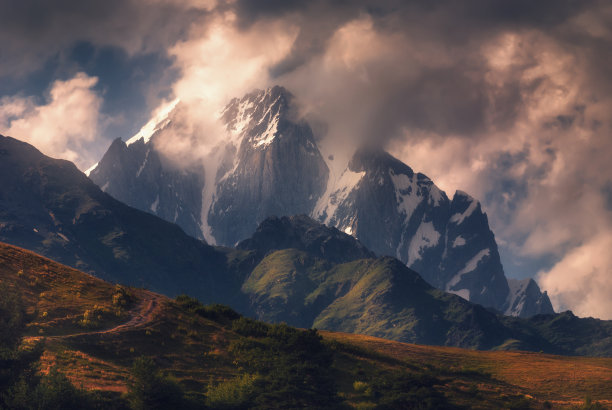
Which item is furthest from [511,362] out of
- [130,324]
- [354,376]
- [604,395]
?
[130,324]

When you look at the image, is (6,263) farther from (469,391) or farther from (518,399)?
(518,399)

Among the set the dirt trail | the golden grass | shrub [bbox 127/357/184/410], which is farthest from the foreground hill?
shrub [bbox 127/357/184/410]

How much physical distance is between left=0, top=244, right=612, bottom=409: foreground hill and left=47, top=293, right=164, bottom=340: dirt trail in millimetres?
229

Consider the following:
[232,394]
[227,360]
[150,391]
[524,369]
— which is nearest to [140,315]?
[227,360]

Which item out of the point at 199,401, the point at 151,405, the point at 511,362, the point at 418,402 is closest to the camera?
the point at 151,405

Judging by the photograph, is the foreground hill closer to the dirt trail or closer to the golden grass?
the dirt trail

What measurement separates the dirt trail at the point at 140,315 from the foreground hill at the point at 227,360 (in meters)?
0.23

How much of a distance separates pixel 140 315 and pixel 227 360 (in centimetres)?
2113

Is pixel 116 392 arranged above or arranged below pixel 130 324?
below

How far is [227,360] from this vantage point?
418 ft

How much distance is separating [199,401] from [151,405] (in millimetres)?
9553

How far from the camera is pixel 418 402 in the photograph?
116812 mm

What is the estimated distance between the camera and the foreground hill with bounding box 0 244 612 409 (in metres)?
111

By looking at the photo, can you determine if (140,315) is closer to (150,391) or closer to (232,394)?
(232,394)
